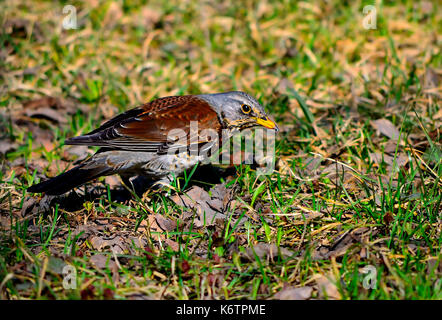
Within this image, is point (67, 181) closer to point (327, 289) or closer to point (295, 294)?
point (295, 294)

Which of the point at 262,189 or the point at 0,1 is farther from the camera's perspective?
the point at 0,1

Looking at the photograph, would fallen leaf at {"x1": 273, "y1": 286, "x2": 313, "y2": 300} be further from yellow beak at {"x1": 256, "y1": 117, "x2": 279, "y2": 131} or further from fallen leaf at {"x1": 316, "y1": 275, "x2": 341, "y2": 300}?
yellow beak at {"x1": 256, "y1": 117, "x2": 279, "y2": 131}

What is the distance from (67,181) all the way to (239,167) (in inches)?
65.8

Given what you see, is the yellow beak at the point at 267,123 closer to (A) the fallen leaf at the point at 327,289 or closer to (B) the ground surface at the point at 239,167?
(B) the ground surface at the point at 239,167

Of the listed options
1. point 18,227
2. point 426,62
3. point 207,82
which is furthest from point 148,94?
point 426,62

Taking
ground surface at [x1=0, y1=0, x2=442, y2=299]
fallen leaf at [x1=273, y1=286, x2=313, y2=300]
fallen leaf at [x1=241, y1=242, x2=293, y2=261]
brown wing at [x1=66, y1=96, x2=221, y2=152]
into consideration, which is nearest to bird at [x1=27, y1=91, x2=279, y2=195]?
brown wing at [x1=66, y1=96, x2=221, y2=152]

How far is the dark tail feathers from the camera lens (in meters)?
4.53

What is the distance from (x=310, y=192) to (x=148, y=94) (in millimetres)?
3001

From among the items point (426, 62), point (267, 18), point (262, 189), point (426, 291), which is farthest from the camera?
point (267, 18)

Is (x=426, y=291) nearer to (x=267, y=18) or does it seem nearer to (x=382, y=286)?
(x=382, y=286)

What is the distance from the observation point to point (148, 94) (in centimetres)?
695

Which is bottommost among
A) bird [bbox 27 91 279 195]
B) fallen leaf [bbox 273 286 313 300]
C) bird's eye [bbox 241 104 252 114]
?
fallen leaf [bbox 273 286 313 300]

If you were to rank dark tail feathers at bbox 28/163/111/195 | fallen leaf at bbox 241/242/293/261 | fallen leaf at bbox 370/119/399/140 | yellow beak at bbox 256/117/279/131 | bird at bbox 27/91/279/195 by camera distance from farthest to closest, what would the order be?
fallen leaf at bbox 370/119/399/140, yellow beak at bbox 256/117/279/131, bird at bbox 27/91/279/195, dark tail feathers at bbox 28/163/111/195, fallen leaf at bbox 241/242/293/261

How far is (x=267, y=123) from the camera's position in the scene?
17.6 feet
